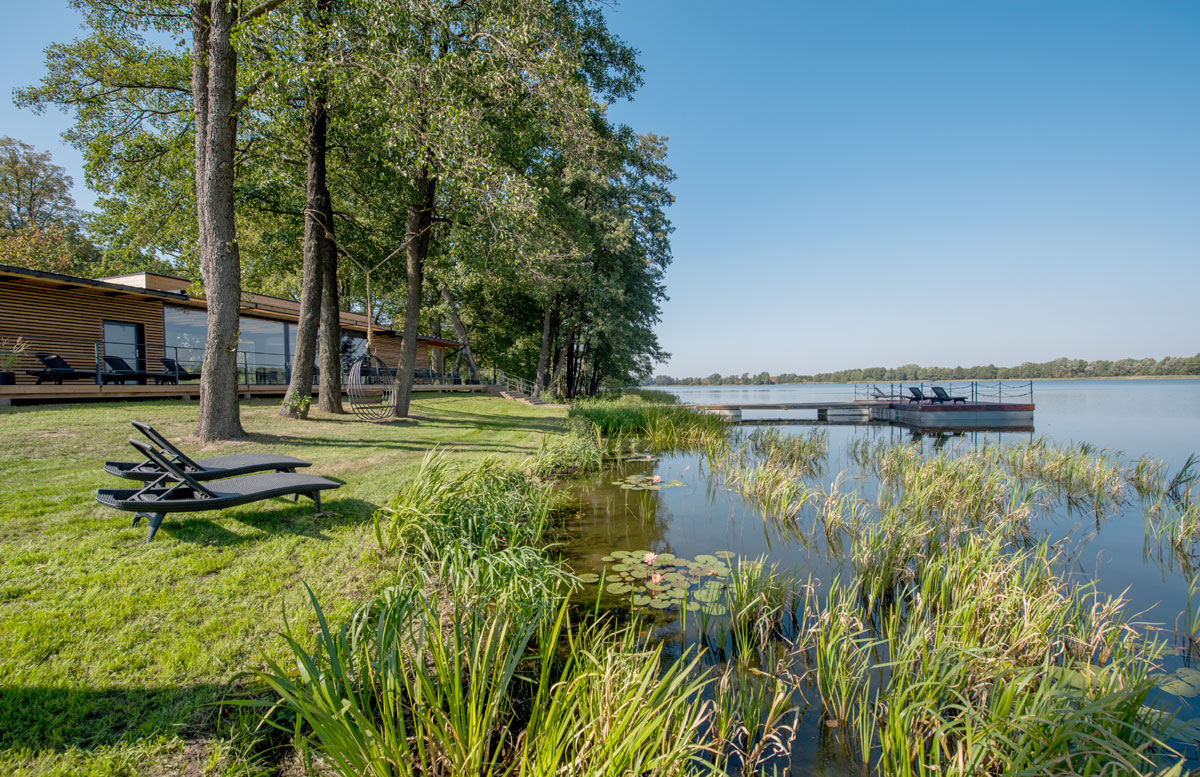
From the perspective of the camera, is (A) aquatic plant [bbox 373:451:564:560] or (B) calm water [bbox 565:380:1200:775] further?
(A) aquatic plant [bbox 373:451:564:560]

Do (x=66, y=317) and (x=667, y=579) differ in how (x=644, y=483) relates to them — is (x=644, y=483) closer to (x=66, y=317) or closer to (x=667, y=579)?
(x=667, y=579)

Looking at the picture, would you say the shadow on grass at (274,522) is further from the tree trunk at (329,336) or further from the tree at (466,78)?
the tree trunk at (329,336)

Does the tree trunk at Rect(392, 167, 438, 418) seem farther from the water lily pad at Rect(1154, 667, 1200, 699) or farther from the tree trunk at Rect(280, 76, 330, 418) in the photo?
the water lily pad at Rect(1154, 667, 1200, 699)

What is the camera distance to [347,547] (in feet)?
13.6

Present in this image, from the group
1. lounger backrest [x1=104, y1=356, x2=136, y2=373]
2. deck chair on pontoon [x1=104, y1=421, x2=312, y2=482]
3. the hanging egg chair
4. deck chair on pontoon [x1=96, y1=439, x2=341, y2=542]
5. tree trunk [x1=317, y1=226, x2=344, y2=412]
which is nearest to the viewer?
deck chair on pontoon [x1=96, y1=439, x2=341, y2=542]

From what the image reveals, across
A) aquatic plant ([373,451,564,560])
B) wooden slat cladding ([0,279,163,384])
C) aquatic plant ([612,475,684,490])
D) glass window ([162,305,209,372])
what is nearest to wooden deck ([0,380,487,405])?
wooden slat cladding ([0,279,163,384])

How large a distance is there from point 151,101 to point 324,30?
17.1ft

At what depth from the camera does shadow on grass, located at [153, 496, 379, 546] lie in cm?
404

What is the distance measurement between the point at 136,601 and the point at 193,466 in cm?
202

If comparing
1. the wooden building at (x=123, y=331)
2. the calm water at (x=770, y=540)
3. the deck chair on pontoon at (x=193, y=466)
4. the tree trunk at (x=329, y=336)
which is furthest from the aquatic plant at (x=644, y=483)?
the wooden building at (x=123, y=331)

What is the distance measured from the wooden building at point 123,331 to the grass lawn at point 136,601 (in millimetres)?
7978

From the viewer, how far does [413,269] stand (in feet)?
40.0

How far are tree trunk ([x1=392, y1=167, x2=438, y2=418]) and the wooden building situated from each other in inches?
171

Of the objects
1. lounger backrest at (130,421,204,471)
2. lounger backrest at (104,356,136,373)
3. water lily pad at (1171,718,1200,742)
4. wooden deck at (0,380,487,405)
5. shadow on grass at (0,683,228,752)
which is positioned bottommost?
water lily pad at (1171,718,1200,742)
